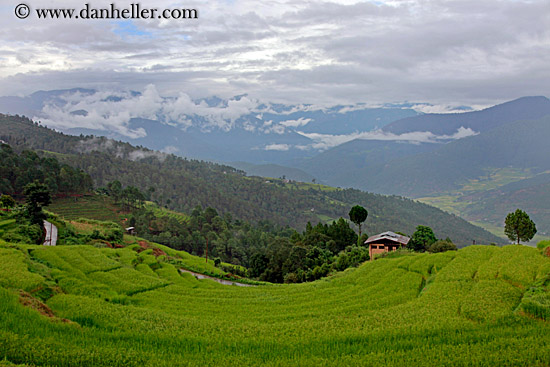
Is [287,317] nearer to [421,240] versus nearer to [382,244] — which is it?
[382,244]

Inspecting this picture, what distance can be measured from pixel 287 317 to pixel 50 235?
34259mm

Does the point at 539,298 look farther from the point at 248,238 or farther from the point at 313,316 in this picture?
the point at 248,238

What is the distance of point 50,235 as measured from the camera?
44375 millimetres

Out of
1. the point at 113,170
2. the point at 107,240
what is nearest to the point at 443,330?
the point at 107,240

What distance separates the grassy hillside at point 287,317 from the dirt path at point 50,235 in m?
14.7

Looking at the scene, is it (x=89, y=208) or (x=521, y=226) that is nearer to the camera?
(x=521, y=226)

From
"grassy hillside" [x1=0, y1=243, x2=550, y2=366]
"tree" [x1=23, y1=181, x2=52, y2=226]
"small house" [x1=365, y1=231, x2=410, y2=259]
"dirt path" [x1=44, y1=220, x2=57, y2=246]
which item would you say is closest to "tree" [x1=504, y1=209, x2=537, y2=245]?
"small house" [x1=365, y1=231, x2=410, y2=259]

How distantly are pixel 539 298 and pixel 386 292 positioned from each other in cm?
788

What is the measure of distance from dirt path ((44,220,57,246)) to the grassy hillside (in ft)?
48.3

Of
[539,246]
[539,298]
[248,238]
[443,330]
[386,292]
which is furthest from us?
[248,238]

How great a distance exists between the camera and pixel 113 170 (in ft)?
524

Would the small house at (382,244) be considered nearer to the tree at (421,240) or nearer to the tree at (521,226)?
the tree at (421,240)

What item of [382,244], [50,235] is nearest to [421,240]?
[382,244]

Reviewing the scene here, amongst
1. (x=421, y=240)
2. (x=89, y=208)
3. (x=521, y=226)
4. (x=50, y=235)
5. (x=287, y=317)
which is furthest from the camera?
(x=89, y=208)
